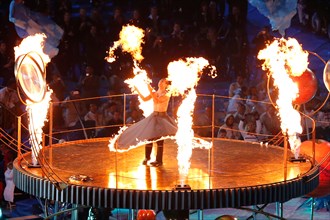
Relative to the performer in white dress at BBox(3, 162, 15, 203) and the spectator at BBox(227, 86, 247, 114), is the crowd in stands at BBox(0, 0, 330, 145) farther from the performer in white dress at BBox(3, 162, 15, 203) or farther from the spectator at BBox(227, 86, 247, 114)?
the performer in white dress at BBox(3, 162, 15, 203)

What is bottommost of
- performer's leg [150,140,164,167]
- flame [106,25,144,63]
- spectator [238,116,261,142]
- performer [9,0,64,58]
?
performer's leg [150,140,164,167]

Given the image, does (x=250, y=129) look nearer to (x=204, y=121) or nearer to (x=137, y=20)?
(x=204, y=121)

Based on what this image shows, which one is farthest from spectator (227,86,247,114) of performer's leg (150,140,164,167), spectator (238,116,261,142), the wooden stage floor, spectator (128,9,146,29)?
performer's leg (150,140,164,167)

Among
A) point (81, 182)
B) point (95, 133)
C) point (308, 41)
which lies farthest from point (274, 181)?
point (308, 41)

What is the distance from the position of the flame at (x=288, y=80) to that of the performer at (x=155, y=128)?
1.56m

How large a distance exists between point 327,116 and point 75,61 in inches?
232

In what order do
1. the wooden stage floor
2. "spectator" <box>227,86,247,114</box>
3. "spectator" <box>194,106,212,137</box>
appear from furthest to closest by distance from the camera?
"spectator" <box>227,86,247,114</box> → "spectator" <box>194,106,212,137</box> → the wooden stage floor

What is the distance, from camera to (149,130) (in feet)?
30.3

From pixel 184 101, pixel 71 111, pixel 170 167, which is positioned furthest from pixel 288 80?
pixel 71 111

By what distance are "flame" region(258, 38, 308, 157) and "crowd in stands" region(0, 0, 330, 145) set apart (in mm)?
4811

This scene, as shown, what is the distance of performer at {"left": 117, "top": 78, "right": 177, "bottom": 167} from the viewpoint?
363 inches

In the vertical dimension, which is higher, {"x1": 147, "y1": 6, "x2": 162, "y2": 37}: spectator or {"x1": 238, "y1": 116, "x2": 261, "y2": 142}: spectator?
{"x1": 147, "y1": 6, "x2": 162, "y2": 37}: spectator

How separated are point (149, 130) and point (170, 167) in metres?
0.63

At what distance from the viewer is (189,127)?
9.11 metres
